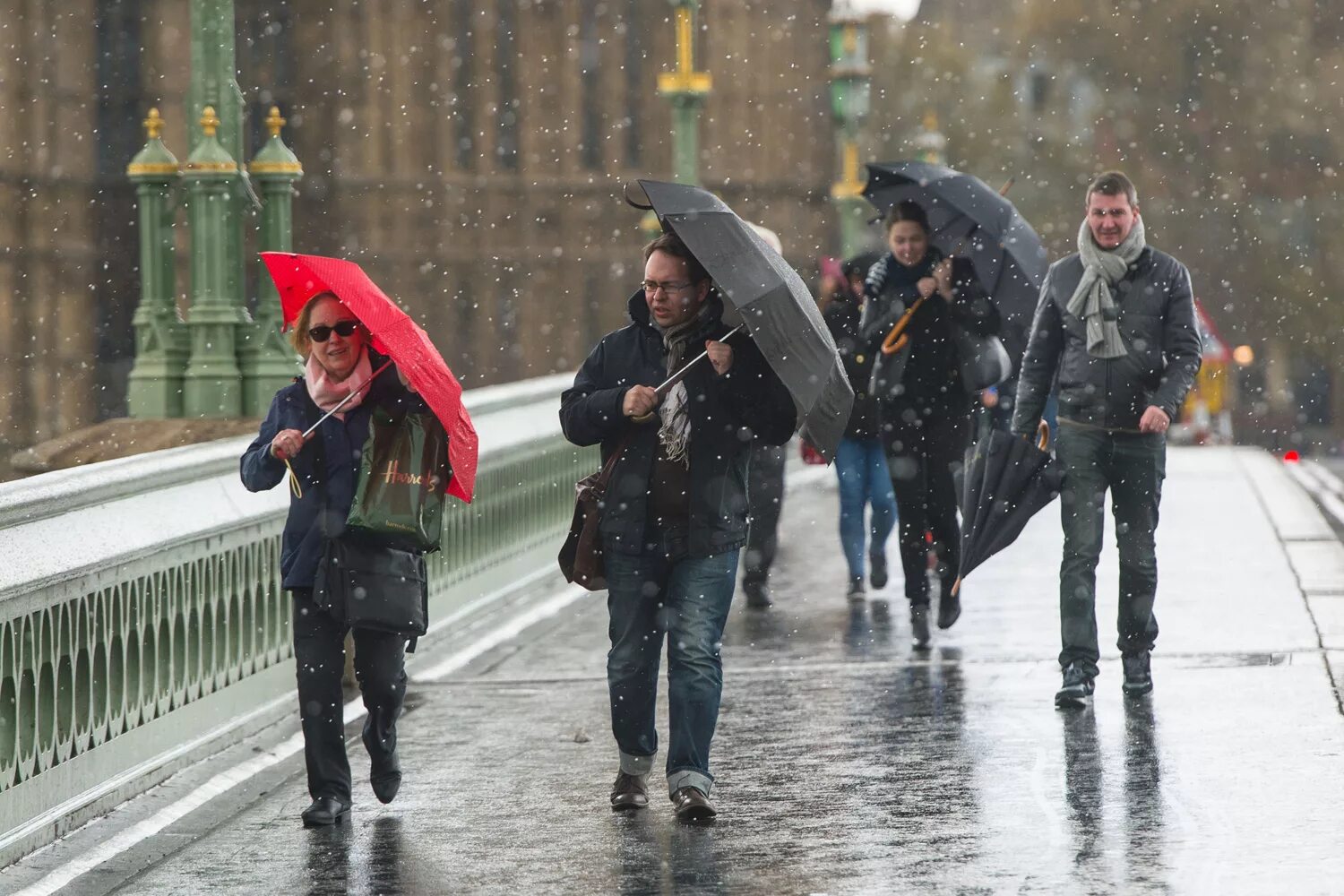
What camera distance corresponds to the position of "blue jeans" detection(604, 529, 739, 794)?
7172mm

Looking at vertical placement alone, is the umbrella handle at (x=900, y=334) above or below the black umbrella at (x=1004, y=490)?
above

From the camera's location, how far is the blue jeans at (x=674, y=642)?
717 centimetres

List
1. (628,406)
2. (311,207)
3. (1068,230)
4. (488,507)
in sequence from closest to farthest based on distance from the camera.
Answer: (628,406)
(488,507)
(311,207)
(1068,230)

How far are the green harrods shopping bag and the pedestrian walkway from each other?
2.82 ft

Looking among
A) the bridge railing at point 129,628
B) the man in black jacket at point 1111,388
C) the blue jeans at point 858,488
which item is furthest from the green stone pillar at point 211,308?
the man in black jacket at point 1111,388

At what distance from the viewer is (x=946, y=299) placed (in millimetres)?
11023

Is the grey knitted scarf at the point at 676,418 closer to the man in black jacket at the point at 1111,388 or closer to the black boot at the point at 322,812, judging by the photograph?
Result: the black boot at the point at 322,812

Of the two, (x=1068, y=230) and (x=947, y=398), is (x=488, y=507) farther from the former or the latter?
(x=1068, y=230)

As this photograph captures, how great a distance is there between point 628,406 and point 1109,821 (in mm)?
1717

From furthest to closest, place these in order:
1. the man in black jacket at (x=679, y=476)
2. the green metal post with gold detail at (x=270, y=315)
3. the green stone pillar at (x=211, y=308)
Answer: the green metal post with gold detail at (x=270, y=315) < the green stone pillar at (x=211, y=308) < the man in black jacket at (x=679, y=476)

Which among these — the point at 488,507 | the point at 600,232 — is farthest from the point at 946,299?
the point at 600,232

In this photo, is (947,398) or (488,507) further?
(488,507)

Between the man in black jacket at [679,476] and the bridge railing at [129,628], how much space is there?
1.45 m

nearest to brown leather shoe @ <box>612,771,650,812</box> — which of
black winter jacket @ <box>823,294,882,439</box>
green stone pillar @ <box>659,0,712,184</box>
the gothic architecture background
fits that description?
black winter jacket @ <box>823,294,882,439</box>
